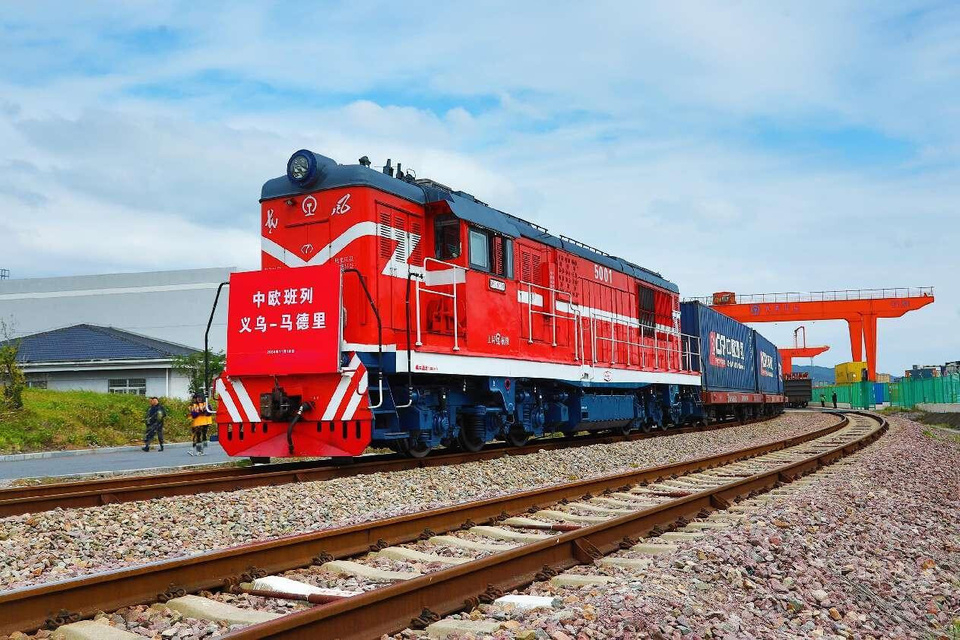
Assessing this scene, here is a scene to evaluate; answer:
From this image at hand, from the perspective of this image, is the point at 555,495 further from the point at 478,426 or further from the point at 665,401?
the point at 665,401

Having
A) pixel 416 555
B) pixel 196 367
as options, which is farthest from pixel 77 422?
pixel 416 555

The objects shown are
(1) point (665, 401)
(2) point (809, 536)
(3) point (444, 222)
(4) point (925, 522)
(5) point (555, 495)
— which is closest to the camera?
(2) point (809, 536)

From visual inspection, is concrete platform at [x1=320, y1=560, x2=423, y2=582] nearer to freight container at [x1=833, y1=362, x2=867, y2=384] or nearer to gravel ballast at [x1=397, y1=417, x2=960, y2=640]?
gravel ballast at [x1=397, y1=417, x2=960, y2=640]

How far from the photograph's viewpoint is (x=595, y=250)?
15828 mm

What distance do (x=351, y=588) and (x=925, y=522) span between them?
5.06m

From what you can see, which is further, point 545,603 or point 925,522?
point 925,522

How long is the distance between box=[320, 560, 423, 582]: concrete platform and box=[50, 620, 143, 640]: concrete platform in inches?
55.8

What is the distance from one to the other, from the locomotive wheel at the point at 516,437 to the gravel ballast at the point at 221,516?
253 centimetres

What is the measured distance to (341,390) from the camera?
923cm

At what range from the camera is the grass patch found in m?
17.8

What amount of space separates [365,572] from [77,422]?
682 inches

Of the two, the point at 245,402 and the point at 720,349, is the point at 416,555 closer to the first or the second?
the point at 245,402

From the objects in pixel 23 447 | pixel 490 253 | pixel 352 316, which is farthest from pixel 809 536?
pixel 23 447

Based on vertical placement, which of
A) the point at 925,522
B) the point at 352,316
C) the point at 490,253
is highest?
the point at 490,253
